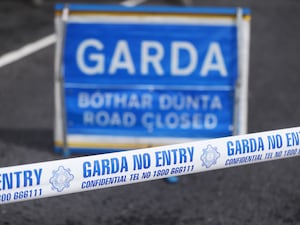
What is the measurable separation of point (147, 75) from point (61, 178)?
2.45m

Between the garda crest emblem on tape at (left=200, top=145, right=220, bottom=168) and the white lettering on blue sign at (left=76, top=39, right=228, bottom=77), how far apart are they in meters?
1.98

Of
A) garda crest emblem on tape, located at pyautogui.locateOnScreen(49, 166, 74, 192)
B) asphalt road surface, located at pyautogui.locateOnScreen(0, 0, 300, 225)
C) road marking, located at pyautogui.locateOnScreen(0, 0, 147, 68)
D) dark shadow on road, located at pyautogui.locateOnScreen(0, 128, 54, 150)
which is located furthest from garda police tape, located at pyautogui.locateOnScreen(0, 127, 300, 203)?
road marking, located at pyautogui.locateOnScreen(0, 0, 147, 68)

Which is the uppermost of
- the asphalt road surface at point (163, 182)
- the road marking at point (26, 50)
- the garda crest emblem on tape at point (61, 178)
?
the garda crest emblem on tape at point (61, 178)

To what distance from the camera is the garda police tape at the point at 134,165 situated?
4.53 meters

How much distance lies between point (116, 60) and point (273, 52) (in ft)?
15.9

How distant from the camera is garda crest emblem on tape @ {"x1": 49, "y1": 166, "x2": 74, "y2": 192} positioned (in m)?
4.62

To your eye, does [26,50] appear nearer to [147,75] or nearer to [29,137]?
[29,137]

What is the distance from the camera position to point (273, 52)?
11.1 meters

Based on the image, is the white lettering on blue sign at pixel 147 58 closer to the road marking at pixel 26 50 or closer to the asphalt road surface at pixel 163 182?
the asphalt road surface at pixel 163 182

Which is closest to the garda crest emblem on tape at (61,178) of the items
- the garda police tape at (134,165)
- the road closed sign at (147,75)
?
the garda police tape at (134,165)

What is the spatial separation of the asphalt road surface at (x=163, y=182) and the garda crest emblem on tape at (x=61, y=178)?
1171mm

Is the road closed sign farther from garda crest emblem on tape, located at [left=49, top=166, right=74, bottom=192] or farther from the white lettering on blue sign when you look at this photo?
garda crest emblem on tape, located at [left=49, top=166, right=74, bottom=192]

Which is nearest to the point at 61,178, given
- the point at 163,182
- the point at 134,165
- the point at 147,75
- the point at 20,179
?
the point at 20,179

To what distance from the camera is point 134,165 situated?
4.76 metres
